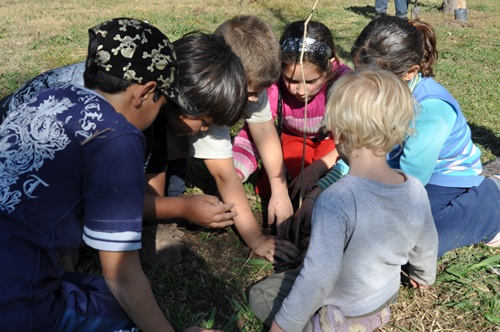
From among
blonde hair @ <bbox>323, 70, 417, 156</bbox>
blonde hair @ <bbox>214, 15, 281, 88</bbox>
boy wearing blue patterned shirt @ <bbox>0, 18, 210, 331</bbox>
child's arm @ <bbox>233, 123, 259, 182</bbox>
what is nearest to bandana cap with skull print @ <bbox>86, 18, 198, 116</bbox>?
boy wearing blue patterned shirt @ <bbox>0, 18, 210, 331</bbox>

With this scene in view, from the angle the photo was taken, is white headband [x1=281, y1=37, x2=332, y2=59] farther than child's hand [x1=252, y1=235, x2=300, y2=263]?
Yes

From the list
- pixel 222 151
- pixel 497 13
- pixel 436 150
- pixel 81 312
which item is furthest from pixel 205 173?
pixel 497 13

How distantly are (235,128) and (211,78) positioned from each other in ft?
6.42

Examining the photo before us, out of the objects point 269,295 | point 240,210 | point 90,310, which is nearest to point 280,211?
point 240,210

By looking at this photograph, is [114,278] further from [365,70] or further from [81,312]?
[365,70]

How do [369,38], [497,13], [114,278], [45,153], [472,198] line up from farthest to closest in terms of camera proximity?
[497,13]
[472,198]
[369,38]
[114,278]
[45,153]

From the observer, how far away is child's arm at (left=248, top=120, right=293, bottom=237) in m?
2.69

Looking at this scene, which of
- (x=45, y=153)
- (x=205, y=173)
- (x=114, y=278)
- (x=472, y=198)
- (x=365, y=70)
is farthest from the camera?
(x=205, y=173)

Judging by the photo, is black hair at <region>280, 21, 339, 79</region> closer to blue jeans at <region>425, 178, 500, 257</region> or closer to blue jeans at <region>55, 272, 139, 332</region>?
blue jeans at <region>425, 178, 500, 257</region>

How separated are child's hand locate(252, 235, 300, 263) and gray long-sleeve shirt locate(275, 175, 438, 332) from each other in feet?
1.97

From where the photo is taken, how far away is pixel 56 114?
1.49 meters

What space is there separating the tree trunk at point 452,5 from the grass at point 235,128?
0.66ft

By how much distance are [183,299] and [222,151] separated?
681mm

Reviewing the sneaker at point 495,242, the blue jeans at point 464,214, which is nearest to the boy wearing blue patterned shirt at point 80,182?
the blue jeans at point 464,214
